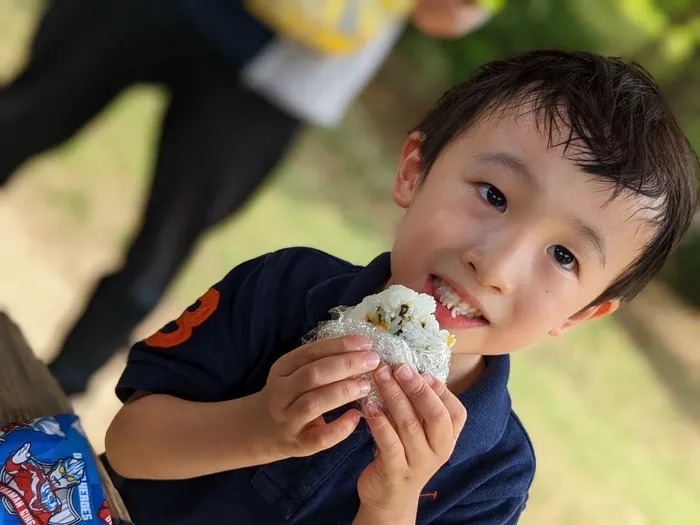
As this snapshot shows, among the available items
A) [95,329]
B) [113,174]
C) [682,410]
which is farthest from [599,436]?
[113,174]

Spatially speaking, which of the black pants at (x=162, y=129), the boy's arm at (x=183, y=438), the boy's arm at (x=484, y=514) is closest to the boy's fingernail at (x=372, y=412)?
the boy's arm at (x=183, y=438)

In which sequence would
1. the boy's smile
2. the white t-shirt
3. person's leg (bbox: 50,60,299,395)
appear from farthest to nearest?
person's leg (bbox: 50,60,299,395)
the white t-shirt
the boy's smile

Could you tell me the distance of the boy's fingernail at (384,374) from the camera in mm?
629

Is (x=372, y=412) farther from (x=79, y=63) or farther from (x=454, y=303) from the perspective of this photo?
(x=79, y=63)

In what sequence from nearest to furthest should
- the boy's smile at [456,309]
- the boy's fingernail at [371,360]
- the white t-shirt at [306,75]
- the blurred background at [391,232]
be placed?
the boy's fingernail at [371,360]
the boy's smile at [456,309]
the white t-shirt at [306,75]
the blurred background at [391,232]

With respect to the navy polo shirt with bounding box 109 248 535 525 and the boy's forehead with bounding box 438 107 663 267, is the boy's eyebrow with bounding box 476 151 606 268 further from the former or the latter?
the navy polo shirt with bounding box 109 248 535 525

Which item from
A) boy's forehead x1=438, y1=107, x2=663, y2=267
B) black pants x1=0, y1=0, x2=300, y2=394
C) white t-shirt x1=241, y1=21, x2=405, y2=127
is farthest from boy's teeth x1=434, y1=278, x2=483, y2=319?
black pants x1=0, y1=0, x2=300, y2=394

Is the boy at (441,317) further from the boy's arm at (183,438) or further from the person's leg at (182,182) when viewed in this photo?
the person's leg at (182,182)

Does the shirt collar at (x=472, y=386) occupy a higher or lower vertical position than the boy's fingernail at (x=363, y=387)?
lower

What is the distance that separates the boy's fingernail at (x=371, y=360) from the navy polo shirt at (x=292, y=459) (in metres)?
0.19

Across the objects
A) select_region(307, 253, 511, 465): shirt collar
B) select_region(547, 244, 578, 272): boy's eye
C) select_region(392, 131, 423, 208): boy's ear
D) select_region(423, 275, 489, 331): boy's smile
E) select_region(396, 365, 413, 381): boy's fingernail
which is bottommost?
select_region(307, 253, 511, 465): shirt collar

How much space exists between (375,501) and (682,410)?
1.97m

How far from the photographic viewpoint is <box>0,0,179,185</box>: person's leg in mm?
1711

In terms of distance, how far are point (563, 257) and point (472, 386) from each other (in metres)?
0.19
